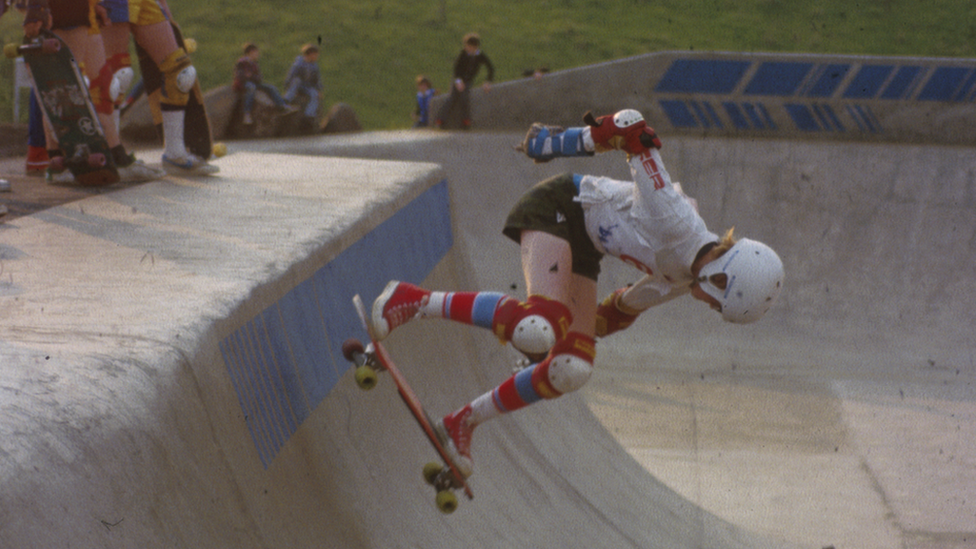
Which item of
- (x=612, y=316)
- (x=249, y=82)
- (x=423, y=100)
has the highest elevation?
(x=612, y=316)

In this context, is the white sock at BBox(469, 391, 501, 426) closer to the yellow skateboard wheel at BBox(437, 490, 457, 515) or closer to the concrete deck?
the yellow skateboard wheel at BBox(437, 490, 457, 515)

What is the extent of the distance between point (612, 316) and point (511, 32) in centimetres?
2580

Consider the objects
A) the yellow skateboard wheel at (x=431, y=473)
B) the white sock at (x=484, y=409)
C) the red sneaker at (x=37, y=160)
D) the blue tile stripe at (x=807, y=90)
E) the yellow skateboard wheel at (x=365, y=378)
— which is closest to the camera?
the yellow skateboard wheel at (x=365, y=378)

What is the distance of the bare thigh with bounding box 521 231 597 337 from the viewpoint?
3.75 m

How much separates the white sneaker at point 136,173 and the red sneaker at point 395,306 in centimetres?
347

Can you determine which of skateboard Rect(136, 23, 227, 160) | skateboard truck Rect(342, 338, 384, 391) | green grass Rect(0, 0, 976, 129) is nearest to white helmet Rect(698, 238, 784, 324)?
skateboard truck Rect(342, 338, 384, 391)

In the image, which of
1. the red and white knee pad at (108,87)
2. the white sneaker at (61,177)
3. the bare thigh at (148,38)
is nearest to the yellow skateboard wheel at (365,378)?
the white sneaker at (61,177)

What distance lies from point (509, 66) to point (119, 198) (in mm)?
22175

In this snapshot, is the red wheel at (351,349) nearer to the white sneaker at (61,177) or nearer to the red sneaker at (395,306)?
the red sneaker at (395,306)

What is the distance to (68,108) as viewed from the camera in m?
5.73

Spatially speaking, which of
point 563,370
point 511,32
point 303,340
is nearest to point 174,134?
point 303,340

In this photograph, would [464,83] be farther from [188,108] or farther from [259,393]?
[259,393]

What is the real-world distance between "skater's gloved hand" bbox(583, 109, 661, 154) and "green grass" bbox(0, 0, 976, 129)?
2079 cm

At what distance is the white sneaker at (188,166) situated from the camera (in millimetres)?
6535
